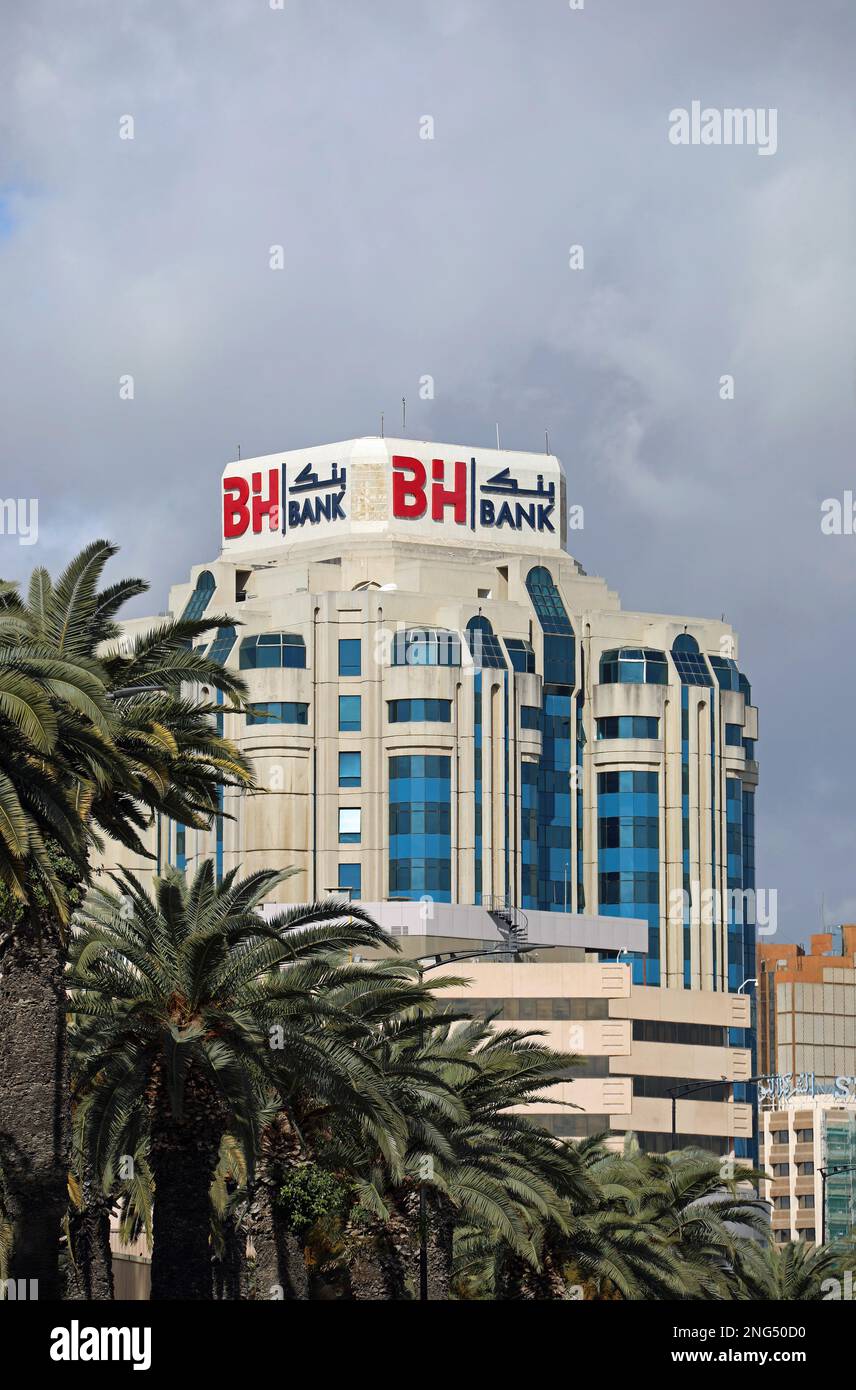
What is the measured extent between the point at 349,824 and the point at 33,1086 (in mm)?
108306

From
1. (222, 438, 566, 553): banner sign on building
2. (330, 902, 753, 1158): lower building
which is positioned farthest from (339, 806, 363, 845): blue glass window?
(222, 438, 566, 553): banner sign on building

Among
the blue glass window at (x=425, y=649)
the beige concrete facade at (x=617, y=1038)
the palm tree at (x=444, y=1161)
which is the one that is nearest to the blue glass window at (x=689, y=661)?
the blue glass window at (x=425, y=649)

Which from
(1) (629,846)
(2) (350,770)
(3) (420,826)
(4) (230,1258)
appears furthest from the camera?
(1) (629,846)

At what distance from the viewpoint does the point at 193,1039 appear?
147ft

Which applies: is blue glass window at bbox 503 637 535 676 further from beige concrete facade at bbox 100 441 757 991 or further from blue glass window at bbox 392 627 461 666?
blue glass window at bbox 392 627 461 666

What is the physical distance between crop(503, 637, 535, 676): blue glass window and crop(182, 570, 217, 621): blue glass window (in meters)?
19.8

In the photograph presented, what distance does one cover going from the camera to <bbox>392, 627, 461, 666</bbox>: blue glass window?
5989 inches

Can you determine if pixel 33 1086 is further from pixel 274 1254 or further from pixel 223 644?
pixel 223 644


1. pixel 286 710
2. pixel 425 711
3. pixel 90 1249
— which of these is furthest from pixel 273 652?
pixel 90 1249

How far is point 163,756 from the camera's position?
43500 mm

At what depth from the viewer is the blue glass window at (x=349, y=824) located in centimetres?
15150

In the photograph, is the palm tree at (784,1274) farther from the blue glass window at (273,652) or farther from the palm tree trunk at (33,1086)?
the blue glass window at (273,652)
